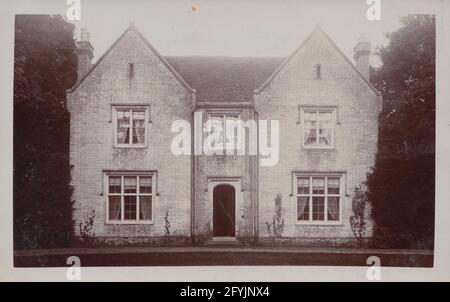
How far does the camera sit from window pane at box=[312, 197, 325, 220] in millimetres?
5980

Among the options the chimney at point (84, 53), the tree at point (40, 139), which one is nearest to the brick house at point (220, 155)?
the chimney at point (84, 53)

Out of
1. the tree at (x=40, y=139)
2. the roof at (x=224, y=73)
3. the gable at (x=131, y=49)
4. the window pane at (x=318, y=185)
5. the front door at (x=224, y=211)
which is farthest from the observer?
the window pane at (x=318, y=185)

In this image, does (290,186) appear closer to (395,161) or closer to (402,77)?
(395,161)

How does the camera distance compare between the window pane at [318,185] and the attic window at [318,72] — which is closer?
the attic window at [318,72]

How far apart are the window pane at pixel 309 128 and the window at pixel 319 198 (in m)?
0.42

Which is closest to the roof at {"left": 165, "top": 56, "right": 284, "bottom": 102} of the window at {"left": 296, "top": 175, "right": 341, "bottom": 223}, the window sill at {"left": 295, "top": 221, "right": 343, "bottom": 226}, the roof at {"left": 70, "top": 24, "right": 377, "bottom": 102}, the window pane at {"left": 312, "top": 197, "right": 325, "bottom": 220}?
the roof at {"left": 70, "top": 24, "right": 377, "bottom": 102}

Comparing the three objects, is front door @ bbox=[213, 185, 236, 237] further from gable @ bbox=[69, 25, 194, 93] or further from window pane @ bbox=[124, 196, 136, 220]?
gable @ bbox=[69, 25, 194, 93]

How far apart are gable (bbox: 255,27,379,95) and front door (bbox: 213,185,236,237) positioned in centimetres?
146

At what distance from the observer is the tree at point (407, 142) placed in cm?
552

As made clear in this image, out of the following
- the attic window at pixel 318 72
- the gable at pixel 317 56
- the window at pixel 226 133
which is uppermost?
the gable at pixel 317 56

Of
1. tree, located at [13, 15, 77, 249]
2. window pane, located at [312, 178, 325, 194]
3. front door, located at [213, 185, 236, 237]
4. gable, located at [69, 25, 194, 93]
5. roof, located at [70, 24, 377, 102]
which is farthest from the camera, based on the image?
window pane, located at [312, 178, 325, 194]

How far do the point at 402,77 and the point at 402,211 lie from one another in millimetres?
1456

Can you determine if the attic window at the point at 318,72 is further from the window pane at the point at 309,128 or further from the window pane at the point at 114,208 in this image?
the window pane at the point at 114,208
